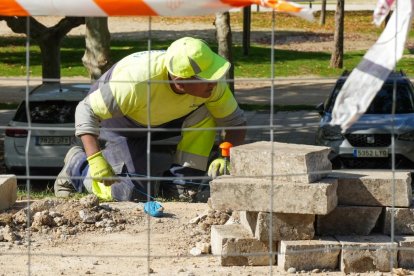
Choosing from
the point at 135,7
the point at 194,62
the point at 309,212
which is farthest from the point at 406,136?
the point at 135,7

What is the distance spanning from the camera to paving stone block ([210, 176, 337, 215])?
654cm

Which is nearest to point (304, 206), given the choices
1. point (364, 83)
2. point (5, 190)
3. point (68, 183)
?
point (364, 83)

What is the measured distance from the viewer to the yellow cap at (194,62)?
8.37m

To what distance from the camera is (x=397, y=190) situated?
6957mm

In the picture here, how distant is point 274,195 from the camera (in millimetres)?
6609

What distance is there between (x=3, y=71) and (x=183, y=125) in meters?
19.3

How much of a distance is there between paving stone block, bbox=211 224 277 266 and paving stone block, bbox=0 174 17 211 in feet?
8.04

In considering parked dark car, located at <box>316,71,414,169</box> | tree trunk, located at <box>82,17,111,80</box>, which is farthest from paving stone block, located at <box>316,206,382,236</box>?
tree trunk, located at <box>82,17,111,80</box>

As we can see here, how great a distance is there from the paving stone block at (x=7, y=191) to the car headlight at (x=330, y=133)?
6.95m

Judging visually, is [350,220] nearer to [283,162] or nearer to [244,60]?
[283,162]

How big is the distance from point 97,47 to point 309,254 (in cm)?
972

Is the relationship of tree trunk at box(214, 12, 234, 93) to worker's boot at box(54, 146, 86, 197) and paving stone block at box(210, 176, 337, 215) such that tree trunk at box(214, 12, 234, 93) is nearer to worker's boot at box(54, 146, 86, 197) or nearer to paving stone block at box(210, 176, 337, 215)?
worker's boot at box(54, 146, 86, 197)

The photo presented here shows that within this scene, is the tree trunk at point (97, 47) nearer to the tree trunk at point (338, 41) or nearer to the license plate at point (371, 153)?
the license plate at point (371, 153)

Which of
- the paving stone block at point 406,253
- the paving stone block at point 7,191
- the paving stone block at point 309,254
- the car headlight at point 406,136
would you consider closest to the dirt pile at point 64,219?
the paving stone block at point 7,191
